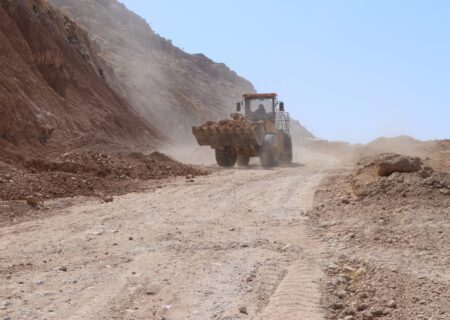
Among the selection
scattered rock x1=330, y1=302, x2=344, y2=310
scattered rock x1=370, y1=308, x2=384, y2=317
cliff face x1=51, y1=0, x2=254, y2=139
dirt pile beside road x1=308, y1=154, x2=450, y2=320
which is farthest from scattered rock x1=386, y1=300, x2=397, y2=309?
cliff face x1=51, y1=0, x2=254, y2=139

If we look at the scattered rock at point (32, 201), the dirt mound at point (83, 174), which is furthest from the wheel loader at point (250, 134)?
the scattered rock at point (32, 201)

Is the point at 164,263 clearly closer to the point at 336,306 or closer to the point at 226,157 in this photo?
the point at 336,306

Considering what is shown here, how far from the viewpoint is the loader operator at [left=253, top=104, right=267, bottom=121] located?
2514 centimetres

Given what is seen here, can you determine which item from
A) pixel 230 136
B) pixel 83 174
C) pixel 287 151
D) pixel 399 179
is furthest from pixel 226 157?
pixel 399 179

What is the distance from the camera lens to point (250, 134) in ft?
74.3

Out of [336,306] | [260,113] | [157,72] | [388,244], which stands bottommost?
[336,306]

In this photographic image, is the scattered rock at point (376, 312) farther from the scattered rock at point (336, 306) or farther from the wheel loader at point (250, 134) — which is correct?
the wheel loader at point (250, 134)

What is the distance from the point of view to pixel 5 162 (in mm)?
14781

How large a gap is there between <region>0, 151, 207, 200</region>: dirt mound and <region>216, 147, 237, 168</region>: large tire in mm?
3930

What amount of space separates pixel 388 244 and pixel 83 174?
960 centimetres

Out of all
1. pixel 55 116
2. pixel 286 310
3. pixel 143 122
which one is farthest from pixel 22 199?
pixel 143 122

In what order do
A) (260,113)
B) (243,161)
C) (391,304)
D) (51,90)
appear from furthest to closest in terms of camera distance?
1. (51,90)
2. (260,113)
3. (243,161)
4. (391,304)

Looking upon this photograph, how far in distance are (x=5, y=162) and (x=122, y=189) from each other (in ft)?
10.2

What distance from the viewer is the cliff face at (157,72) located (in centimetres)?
4464
